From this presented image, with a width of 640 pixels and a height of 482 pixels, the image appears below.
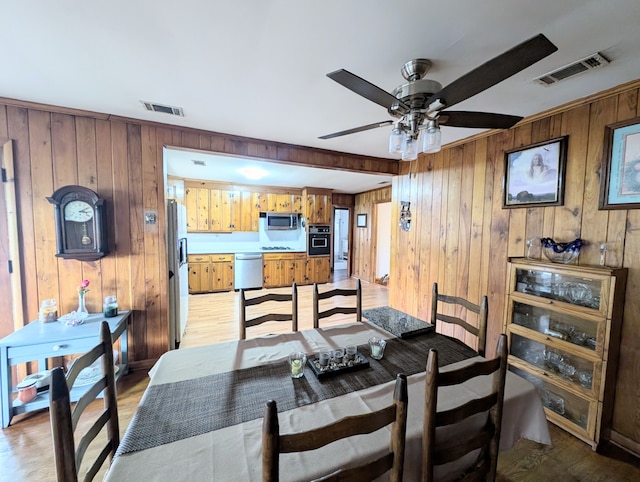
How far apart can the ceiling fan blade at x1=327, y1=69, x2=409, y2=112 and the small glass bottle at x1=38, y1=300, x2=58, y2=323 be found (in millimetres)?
2947

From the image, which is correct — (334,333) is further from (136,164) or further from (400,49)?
(136,164)

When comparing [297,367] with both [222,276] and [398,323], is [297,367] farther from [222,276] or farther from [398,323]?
[222,276]

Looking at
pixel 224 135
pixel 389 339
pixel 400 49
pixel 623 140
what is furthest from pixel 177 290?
pixel 623 140

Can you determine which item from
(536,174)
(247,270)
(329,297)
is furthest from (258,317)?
(247,270)

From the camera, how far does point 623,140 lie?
183 cm

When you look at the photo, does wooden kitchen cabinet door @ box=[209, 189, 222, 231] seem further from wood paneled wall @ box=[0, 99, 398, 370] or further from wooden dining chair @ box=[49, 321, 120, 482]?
wooden dining chair @ box=[49, 321, 120, 482]

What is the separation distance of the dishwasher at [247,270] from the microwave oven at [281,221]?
0.80 meters

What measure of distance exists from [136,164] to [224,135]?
35.0 inches

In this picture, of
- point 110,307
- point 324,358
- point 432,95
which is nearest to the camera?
point 432,95

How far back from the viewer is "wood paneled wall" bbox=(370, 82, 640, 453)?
1.81 m

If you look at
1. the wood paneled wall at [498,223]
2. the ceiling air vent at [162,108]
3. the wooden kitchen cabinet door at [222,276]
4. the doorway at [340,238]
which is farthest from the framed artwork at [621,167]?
the doorway at [340,238]

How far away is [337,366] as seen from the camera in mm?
1455

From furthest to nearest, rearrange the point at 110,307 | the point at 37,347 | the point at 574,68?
the point at 110,307 < the point at 37,347 < the point at 574,68

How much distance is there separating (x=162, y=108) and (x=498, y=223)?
10.8 ft
